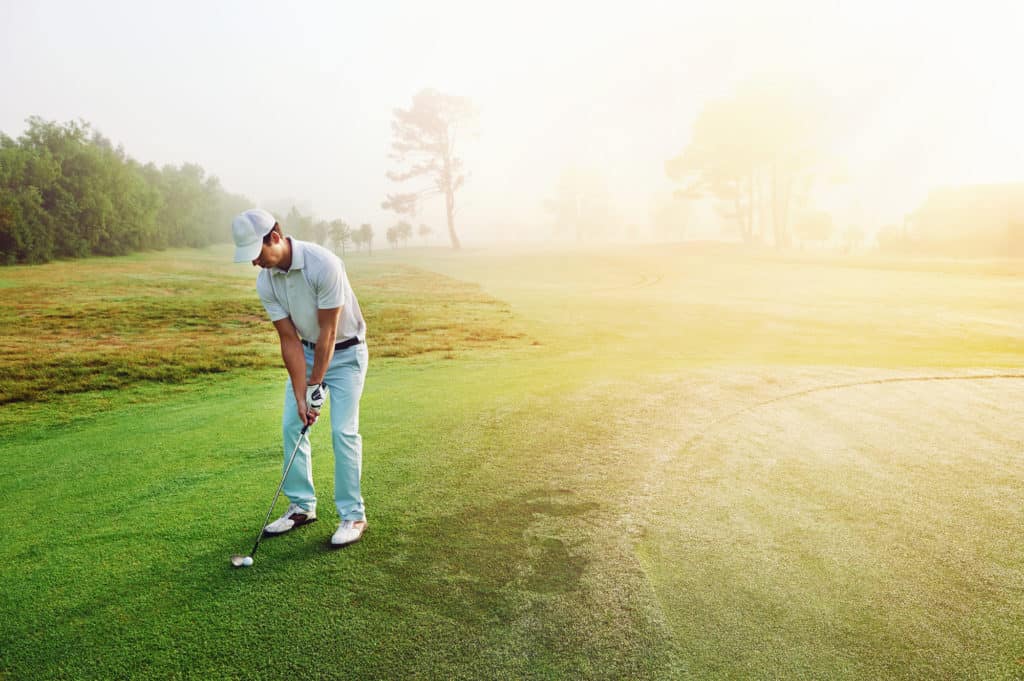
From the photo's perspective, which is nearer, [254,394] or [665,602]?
[665,602]

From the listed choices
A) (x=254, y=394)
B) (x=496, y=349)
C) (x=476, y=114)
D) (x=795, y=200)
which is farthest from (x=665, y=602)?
(x=795, y=200)

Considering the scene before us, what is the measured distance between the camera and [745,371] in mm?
8945

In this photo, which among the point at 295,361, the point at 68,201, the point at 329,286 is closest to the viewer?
the point at 329,286

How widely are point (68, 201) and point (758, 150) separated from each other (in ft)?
165

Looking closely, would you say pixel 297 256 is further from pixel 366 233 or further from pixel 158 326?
pixel 366 233

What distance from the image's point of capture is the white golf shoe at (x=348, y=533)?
3.82 meters

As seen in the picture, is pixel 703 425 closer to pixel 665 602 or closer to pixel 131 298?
pixel 665 602

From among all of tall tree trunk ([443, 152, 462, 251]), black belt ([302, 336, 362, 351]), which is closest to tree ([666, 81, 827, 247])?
tall tree trunk ([443, 152, 462, 251])

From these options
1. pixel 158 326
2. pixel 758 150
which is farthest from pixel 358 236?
pixel 158 326

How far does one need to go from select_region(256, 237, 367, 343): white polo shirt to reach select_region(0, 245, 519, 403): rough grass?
322 inches

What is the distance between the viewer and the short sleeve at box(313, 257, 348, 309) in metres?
3.71

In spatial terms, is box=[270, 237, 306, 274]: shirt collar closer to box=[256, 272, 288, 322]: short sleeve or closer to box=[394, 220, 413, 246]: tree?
box=[256, 272, 288, 322]: short sleeve

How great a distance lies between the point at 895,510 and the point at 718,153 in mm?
55279

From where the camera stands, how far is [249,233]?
353cm
